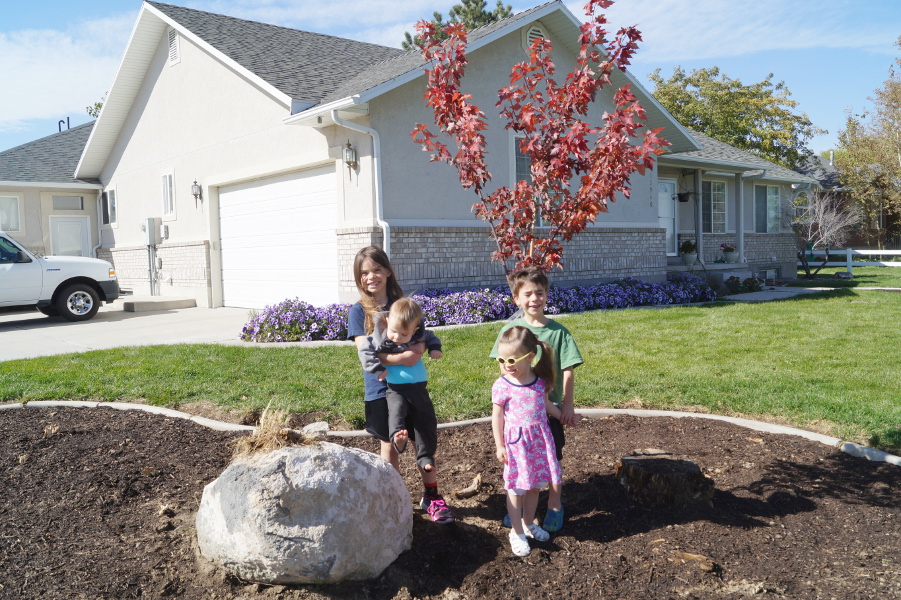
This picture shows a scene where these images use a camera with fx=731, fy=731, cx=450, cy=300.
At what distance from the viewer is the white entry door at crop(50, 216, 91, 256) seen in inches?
784

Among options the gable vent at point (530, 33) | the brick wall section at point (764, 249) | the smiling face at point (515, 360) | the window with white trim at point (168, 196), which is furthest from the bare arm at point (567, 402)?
the brick wall section at point (764, 249)

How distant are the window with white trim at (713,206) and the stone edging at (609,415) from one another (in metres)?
16.3

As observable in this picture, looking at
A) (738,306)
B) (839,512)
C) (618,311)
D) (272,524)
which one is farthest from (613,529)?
(738,306)

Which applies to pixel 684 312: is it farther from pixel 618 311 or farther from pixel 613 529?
pixel 613 529

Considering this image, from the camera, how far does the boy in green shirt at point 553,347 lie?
3490 mm

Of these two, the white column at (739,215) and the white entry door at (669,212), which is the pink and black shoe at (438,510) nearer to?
the white entry door at (669,212)

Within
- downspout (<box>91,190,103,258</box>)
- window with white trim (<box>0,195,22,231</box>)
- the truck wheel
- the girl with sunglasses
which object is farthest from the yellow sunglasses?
window with white trim (<box>0,195,22,231</box>)

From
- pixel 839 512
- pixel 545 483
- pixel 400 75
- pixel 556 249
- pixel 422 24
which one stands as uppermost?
pixel 400 75

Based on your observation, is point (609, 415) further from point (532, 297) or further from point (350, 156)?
point (350, 156)

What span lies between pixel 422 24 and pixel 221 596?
3427mm

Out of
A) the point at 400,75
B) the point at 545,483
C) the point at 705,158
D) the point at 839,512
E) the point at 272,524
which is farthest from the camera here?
the point at 705,158

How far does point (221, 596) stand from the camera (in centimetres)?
299

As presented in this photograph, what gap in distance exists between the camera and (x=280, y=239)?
13375mm

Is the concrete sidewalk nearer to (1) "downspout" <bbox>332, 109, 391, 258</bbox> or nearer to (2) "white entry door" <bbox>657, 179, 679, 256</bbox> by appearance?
(2) "white entry door" <bbox>657, 179, 679, 256</bbox>
